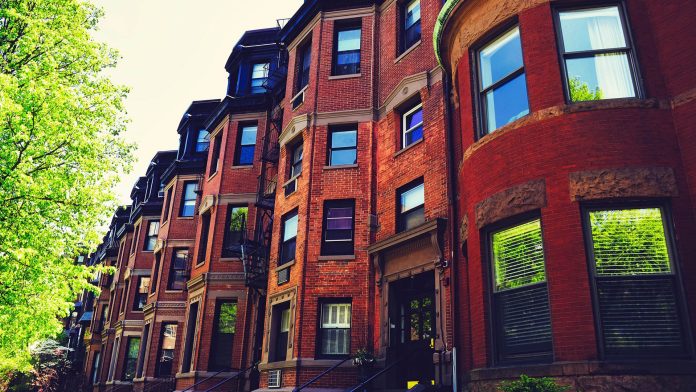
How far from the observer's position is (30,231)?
12359 mm

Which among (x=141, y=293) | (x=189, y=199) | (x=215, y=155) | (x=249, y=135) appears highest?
(x=249, y=135)

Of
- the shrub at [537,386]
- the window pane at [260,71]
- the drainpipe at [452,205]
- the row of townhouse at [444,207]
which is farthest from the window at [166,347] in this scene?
the shrub at [537,386]

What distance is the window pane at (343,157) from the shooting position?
16594mm

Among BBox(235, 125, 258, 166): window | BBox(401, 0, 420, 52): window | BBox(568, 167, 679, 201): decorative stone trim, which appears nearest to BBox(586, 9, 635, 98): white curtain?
BBox(568, 167, 679, 201): decorative stone trim

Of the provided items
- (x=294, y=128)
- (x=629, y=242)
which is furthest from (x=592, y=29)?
(x=294, y=128)

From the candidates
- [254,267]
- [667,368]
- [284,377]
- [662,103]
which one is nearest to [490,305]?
[667,368]

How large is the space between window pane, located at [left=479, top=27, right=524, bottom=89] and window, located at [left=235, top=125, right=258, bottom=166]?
14050mm

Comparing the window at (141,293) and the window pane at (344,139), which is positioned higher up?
the window pane at (344,139)

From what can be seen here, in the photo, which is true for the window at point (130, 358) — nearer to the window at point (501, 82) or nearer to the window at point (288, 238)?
the window at point (288, 238)

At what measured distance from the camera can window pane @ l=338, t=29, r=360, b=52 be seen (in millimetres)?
18203

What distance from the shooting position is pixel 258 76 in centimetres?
2462

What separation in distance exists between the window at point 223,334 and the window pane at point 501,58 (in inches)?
554

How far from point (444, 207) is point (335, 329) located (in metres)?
4.93

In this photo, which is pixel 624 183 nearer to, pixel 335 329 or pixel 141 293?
pixel 335 329
